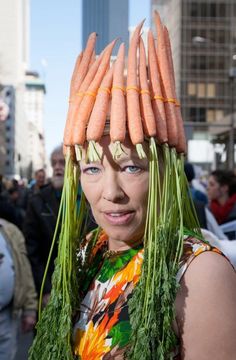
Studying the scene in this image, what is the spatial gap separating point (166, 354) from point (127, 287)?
0.84 ft

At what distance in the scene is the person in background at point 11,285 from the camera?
3691 mm

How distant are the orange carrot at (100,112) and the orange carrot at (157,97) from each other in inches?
5.2

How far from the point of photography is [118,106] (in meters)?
1.75

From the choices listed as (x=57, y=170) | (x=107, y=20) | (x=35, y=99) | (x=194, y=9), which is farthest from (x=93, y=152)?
(x=35, y=99)

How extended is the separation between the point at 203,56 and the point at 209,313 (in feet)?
203

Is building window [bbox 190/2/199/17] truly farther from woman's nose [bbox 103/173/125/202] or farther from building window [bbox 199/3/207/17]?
woman's nose [bbox 103/173/125/202]

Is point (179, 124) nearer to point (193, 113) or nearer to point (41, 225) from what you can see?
point (41, 225)

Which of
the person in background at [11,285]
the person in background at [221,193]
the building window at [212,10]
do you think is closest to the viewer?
the person in background at [11,285]

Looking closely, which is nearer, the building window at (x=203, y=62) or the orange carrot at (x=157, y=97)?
the orange carrot at (x=157, y=97)

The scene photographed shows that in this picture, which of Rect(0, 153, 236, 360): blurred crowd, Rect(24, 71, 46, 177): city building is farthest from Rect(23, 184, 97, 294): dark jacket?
Rect(24, 71, 46, 177): city building

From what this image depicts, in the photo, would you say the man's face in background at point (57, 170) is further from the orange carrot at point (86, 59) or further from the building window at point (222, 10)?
the building window at point (222, 10)

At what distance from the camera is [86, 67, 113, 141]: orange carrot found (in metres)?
1.76

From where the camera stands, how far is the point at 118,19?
2.00m

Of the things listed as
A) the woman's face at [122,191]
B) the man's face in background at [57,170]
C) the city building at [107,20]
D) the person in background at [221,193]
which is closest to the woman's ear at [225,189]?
the person in background at [221,193]
